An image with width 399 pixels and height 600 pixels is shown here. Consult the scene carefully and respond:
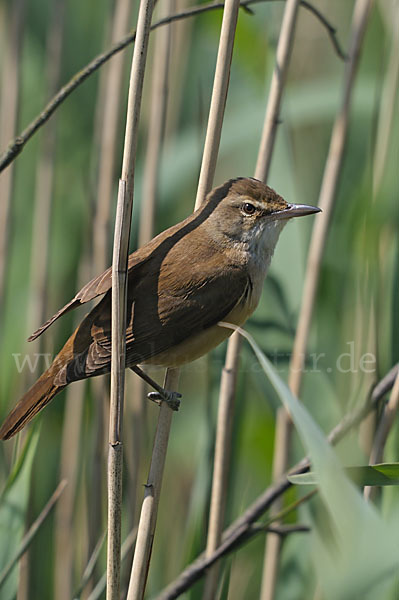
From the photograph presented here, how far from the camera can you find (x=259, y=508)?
1.99 metres

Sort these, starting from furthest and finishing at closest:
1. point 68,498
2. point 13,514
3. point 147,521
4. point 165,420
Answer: point 68,498 < point 13,514 < point 165,420 < point 147,521

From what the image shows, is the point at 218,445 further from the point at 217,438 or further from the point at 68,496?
the point at 68,496

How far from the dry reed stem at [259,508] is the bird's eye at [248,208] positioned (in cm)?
59

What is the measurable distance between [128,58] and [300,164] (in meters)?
0.82

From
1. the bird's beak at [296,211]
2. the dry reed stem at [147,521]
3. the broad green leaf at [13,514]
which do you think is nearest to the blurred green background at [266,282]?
the broad green leaf at [13,514]

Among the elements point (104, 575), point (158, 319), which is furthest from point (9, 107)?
point (104, 575)

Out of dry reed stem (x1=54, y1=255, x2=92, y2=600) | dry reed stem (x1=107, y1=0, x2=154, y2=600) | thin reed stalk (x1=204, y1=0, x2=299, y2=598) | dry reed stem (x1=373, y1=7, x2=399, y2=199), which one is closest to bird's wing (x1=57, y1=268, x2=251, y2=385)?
thin reed stalk (x1=204, y1=0, x2=299, y2=598)

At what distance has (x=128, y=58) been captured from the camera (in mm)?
2857

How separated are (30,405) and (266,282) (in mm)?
862

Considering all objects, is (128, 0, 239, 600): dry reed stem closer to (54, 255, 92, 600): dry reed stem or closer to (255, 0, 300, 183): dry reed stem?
(255, 0, 300, 183): dry reed stem

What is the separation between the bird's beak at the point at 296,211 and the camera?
193 cm

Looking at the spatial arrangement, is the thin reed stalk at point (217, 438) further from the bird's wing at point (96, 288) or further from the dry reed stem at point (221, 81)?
the bird's wing at point (96, 288)

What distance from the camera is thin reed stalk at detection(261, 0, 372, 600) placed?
2.09 m

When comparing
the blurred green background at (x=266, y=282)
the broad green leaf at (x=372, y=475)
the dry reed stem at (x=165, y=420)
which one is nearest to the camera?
the broad green leaf at (x=372, y=475)
